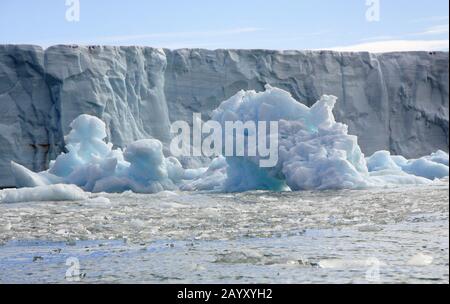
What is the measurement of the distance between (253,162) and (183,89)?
723cm

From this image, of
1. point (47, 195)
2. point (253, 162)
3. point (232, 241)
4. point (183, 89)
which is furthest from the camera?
point (183, 89)

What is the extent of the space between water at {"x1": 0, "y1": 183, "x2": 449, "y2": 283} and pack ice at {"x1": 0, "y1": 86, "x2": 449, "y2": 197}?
2.07 m

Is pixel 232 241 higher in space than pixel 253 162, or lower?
lower

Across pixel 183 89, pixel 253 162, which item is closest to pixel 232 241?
pixel 253 162

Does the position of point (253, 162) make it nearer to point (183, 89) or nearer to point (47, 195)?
point (47, 195)

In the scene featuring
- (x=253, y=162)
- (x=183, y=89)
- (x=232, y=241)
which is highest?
(x=183, y=89)

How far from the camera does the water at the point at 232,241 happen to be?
3990 millimetres

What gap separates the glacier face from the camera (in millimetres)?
16703

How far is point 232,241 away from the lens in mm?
5391

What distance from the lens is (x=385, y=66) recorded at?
67.6ft

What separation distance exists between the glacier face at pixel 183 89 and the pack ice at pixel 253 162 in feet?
10.8
